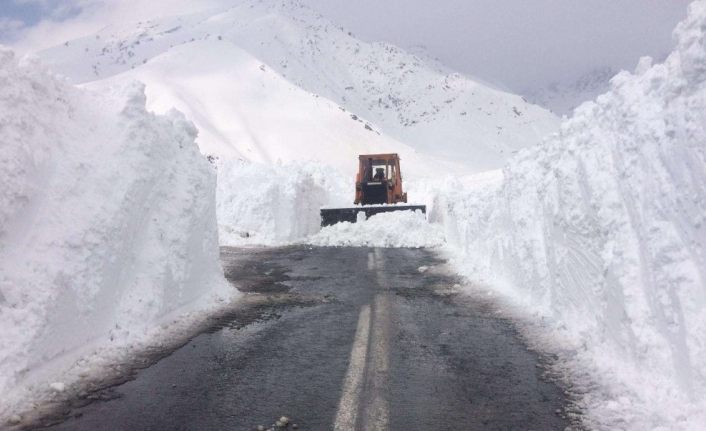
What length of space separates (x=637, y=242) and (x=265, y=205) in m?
15.0

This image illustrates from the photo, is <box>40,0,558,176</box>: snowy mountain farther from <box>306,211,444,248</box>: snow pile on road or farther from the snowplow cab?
<box>306,211,444,248</box>: snow pile on road

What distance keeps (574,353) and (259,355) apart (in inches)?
113

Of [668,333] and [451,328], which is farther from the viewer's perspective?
[451,328]

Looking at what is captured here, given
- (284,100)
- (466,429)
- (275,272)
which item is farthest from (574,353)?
(284,100)

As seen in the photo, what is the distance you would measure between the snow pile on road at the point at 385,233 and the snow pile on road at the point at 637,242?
30.8 feet

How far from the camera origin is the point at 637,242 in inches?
193

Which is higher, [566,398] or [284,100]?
[284,100]

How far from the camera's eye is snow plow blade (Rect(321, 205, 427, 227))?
763 inches

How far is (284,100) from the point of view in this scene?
59906 millimetres

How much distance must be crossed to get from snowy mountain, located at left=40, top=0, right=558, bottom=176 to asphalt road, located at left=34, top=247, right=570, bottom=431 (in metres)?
37.0

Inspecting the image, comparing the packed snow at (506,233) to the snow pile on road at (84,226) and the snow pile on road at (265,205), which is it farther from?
the snow pile on road at (265,205)

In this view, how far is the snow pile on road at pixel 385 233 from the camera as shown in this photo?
17.0 m

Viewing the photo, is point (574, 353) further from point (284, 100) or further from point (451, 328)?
point (284, 100)

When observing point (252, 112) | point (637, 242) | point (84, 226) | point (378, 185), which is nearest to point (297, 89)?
point (252, 112)
